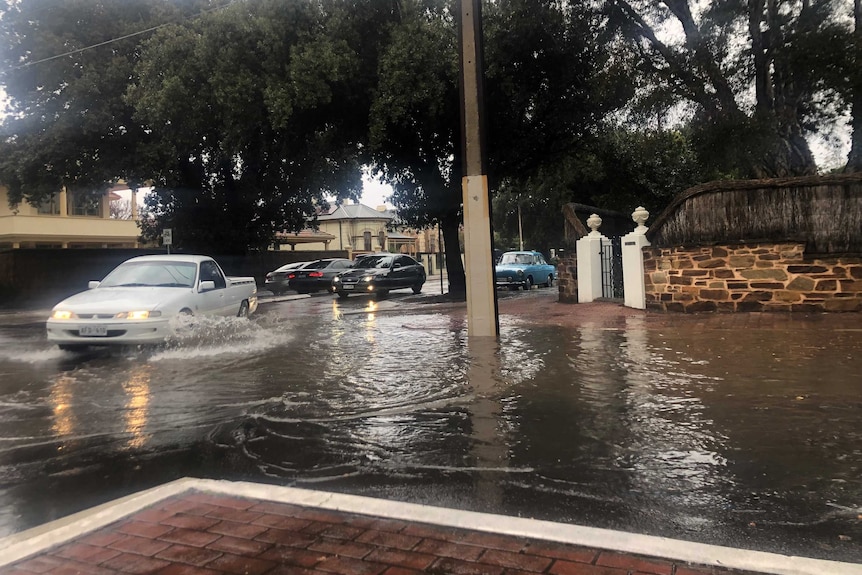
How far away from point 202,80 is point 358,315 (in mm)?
7754

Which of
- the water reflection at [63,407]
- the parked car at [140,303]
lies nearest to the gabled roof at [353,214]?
the parked car at [140,303]

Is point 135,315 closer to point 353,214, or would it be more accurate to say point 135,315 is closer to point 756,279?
point 756,279

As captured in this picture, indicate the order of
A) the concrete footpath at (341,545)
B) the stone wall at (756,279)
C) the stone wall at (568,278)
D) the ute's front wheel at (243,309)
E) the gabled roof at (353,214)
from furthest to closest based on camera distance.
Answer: the gabled roof at (353,214) → the stone wall at (568,278) → the ute's front wheel at (243,309) → the stone wall at (756,279) → the concrete footpath at (341,545)

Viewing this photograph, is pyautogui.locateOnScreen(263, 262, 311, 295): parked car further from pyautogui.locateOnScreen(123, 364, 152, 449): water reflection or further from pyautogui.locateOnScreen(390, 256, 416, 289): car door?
pyautogui.locateOnScreen(123, 364, 152, 449): water reflection

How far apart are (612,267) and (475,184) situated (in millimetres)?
6278

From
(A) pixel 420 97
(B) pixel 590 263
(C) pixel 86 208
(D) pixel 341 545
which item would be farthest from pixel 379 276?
(C) pixel 86 208

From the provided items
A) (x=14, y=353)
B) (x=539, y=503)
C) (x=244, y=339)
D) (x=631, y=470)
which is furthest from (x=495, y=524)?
(x=14, y=353)

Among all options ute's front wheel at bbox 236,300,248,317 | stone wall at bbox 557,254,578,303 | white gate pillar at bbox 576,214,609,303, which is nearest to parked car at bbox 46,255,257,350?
ute's front wheel at bbox 236,300,248,317

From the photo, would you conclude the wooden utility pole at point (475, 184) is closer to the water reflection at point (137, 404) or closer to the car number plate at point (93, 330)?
the water reflection at point (137, 404)

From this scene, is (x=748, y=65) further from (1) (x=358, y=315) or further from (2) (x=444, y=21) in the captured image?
(1) (x=358, y=315)

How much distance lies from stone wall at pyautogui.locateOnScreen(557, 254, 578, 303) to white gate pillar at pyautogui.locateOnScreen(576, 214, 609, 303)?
0.42 meters

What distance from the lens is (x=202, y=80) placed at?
17125 millimetres

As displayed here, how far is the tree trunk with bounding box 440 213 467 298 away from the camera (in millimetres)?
22609

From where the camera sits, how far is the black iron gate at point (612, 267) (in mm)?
15203
